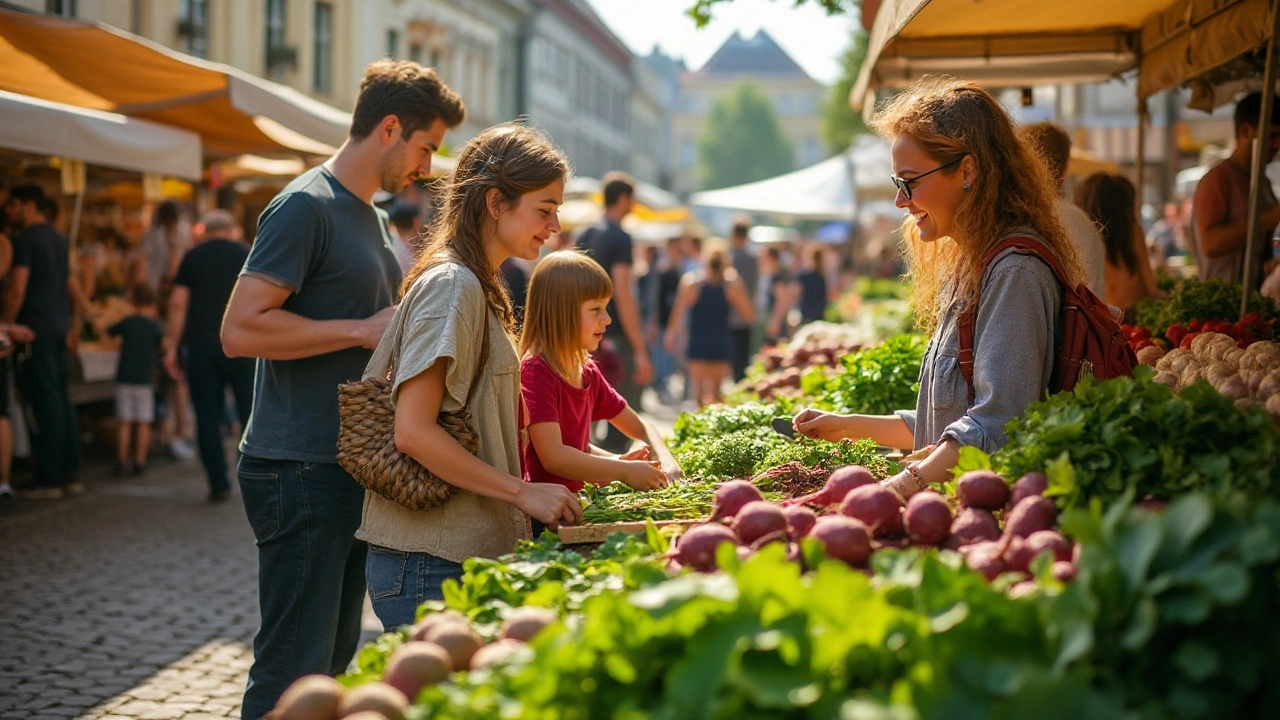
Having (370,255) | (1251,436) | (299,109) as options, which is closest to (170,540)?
(299,109)

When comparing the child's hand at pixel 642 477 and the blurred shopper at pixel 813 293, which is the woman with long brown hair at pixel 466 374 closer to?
the child's hand at pixel 642 477

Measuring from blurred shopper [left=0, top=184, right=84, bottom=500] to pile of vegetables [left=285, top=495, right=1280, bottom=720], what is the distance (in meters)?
8.08

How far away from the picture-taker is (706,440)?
14.1 feet

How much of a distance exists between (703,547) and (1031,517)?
1.94 ft

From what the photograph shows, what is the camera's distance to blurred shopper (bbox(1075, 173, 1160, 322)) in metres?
6.03

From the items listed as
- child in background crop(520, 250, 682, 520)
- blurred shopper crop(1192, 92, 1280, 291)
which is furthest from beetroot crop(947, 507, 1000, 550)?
blurred shopper crop(1192, 92, 1280, 291)

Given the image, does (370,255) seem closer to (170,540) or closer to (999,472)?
(999,472)

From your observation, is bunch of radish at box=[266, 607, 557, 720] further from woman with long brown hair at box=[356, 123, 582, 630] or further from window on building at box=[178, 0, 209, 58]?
window on building at box=[178, 0, 209, 58]

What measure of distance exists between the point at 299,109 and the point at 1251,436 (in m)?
8.18

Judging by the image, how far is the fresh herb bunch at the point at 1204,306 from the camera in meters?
5.04

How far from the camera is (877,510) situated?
2430mm

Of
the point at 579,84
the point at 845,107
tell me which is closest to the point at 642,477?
the point at 845,107

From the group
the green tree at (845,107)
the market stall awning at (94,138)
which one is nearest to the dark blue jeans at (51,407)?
the market stall awning at (94,138)

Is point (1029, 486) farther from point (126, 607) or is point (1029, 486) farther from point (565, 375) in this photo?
point (126, 607)
